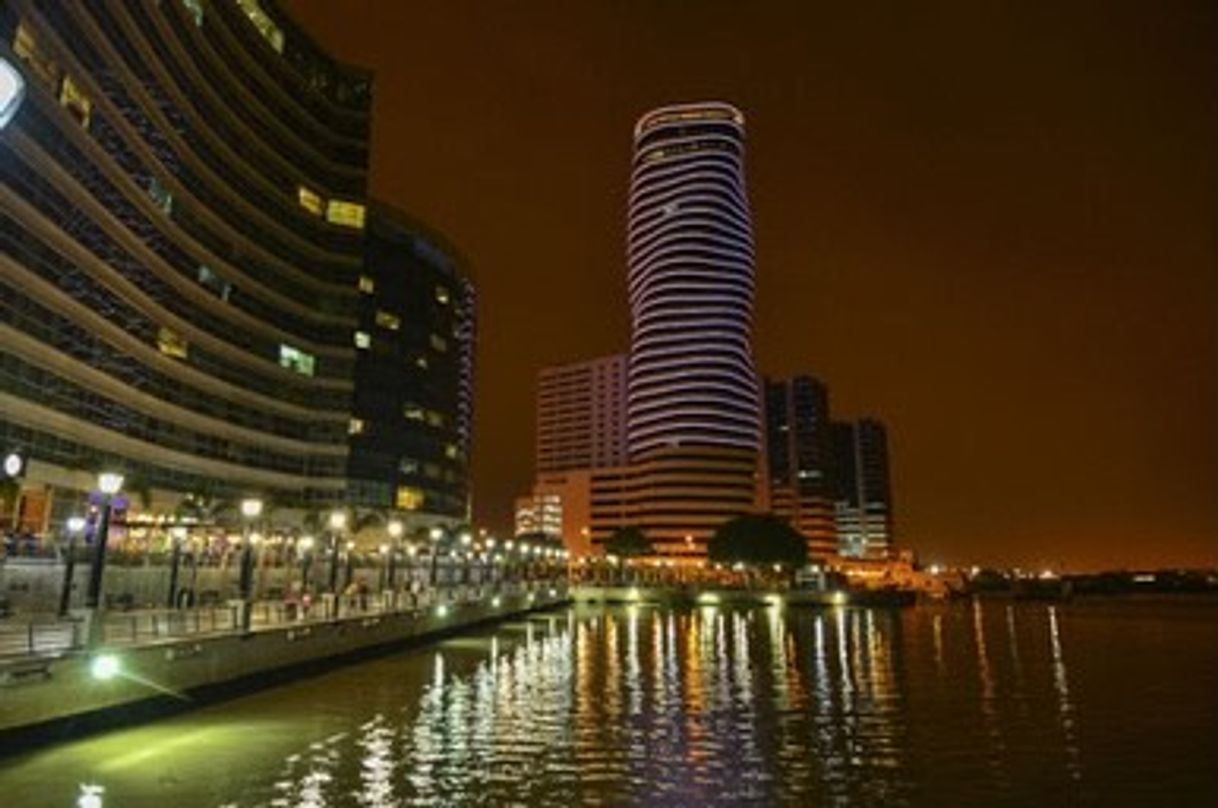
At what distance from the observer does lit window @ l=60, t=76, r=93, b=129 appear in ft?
251

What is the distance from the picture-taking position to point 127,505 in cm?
9056

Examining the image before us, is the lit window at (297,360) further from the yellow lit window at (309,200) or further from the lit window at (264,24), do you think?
the lit window at (264,24)

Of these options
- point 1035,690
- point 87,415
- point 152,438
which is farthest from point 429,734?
point 152,438

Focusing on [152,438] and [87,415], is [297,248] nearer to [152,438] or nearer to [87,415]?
[152,438]

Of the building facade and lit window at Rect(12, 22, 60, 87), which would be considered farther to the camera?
the building facade

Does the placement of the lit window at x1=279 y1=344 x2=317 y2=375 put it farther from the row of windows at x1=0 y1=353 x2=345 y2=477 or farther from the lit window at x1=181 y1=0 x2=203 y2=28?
the lit window at x1=181 y1=0 x2=203 y2=28

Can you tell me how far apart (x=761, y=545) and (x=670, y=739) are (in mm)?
162512

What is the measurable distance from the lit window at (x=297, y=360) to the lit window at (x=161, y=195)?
89.6 feet

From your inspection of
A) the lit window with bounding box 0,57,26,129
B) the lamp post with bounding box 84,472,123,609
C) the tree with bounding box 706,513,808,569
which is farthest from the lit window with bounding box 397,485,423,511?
the lit window with bounding box 0,57,26,129

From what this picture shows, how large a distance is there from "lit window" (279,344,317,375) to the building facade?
44.5 ft

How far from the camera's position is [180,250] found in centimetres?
10188

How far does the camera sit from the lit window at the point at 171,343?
99.9m

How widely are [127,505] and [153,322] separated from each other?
1770 cm

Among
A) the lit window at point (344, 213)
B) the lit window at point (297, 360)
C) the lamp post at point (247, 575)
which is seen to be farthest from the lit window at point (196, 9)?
the lamp post at point (247, 575)
